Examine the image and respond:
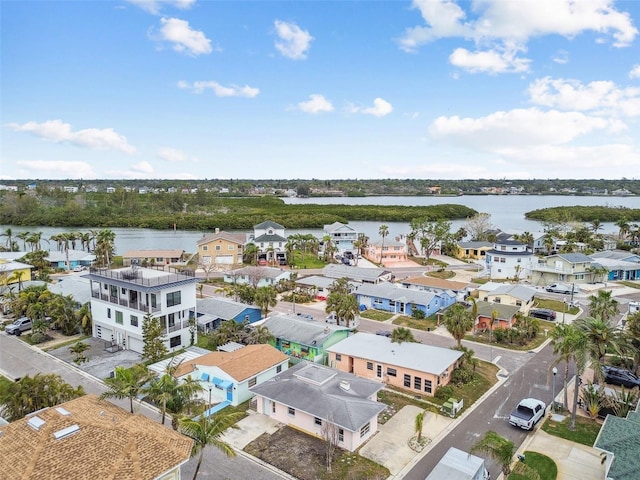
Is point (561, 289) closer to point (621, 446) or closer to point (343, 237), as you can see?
point (621, 446)

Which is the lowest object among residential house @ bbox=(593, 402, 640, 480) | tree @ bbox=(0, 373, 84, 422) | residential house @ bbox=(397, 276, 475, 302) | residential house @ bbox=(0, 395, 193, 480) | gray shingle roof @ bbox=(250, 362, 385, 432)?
residential house @ bbox=(397, 276, 475, 302)

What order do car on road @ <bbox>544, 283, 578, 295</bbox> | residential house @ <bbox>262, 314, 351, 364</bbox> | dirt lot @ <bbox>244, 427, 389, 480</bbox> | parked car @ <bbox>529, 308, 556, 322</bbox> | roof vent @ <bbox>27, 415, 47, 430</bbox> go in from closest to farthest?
roof vent @ <bbox>27, 415, 47, 430</bbox> < dirt lot @ <bbox>244, 427, 389, 480</bbox> < residential house @ <bbox>262, 314, 351, 364</bbox> < parked car @ <bbox>529, 308, 556, 322</bbox> < car on road @ <bbox>544, 283, 578, 295</bbox>

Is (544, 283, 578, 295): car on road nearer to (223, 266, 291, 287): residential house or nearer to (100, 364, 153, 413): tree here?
(223, 266, 291, 287): residential house

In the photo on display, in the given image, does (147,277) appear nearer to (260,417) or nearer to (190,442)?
(260,417)

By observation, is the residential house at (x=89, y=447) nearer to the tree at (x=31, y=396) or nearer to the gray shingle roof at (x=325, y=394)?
the tree at (x=31, y=396)

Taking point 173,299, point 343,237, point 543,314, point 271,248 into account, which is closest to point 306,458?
point 173,299

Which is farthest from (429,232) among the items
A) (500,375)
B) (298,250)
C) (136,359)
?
(136,359)

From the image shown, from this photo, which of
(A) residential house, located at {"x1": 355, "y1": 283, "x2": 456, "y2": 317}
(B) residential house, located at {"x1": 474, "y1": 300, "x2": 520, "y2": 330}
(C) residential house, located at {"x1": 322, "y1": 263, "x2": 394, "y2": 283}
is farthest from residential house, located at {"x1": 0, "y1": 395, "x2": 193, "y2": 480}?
(C) residential house, located at {"x1": 322, "y1": 263, "x2": 394, "y2": 283}
